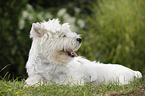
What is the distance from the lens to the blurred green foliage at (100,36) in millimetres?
7496

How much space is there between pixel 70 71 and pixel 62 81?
276 millimetres

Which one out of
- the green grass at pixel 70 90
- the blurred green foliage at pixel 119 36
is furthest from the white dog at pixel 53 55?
the blurred green foliage at pixel 119 36

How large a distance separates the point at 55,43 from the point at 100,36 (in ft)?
12.5

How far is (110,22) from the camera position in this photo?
27.5 ft

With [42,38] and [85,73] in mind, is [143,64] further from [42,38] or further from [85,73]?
[42,38]

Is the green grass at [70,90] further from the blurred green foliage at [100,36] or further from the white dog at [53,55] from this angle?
the blurred green foliage at [100,36]

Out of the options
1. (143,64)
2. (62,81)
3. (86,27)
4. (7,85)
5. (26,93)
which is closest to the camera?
(26,93)

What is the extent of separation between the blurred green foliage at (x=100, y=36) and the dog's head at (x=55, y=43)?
2632mm

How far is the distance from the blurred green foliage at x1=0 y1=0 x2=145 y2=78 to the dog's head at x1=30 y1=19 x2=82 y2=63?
2632 millimetres

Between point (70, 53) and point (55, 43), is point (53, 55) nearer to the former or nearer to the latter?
point (55, 43)

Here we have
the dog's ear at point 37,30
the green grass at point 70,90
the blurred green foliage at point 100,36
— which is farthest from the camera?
the blurred green foliage at point 100,36

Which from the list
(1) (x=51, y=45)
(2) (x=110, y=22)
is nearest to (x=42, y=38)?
(1) (x=51, y=45)

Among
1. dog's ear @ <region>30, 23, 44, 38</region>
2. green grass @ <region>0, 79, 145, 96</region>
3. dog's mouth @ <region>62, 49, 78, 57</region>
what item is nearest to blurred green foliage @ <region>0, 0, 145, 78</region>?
dog's ear @ <region>30, 23, 44, 38</region>

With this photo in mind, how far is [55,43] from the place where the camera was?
4.73 metres
